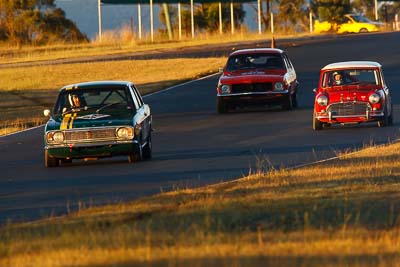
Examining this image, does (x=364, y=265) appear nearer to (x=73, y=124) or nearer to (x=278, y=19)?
(x=73, y=124)

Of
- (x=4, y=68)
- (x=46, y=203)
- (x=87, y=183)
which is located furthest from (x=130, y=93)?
(x=4, y=68)

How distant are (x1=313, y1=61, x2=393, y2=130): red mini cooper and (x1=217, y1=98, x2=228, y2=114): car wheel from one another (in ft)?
16.2

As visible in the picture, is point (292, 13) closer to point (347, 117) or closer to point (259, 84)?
point (259, 84)

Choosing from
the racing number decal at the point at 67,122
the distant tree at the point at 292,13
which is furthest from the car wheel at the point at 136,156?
the distant tree at the point at 292,13

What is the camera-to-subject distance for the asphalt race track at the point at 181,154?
53.0 ft

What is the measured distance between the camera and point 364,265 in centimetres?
934

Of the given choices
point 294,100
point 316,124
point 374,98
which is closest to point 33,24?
point 294,100

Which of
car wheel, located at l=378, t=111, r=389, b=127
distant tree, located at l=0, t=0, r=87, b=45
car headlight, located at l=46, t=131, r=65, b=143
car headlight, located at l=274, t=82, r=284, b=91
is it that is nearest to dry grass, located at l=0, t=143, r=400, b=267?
car headlight, located at l=46, t=131, r=65, b=143

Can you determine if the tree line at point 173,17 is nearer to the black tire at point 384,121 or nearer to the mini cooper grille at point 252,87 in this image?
the mini cooper grille at point 252,87

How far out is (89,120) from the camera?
1995 centimetres

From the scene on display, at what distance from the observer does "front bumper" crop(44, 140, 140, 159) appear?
19.8 metres

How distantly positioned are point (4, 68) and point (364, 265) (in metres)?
44.1

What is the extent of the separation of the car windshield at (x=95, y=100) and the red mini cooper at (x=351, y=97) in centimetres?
589

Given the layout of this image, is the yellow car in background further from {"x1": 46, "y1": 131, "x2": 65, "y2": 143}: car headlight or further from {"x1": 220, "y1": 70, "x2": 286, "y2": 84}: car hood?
{"x1": 46, "y1": 131, "x2": 65, "y2": 143}: car headlight
